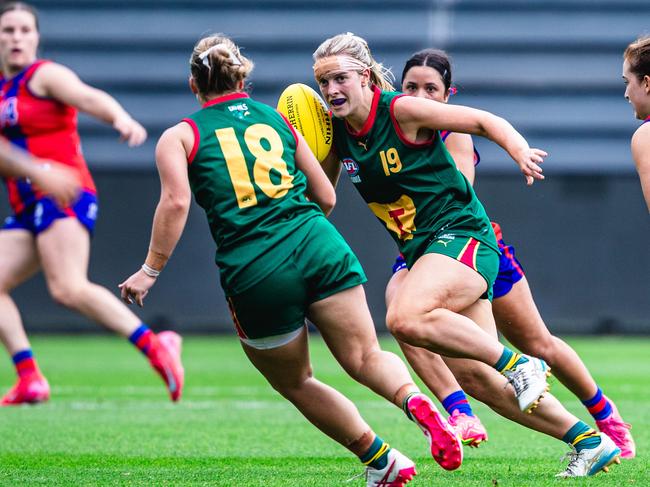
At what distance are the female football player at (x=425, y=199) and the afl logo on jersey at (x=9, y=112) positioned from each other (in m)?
1.56

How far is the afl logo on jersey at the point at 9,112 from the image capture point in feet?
18.9

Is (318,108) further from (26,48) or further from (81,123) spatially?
(81,123)

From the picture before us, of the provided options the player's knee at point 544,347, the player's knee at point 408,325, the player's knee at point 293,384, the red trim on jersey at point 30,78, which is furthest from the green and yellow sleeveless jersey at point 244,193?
the player's knee at point 544,347

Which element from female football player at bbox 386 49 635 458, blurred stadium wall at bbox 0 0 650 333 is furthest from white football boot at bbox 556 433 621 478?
blurred stadium wall at bbox 0 0 650 333

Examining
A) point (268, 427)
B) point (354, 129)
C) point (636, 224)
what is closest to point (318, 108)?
point (354, 129)

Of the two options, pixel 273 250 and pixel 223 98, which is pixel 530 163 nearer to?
pixel 273 250

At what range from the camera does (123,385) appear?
11078 millimetres

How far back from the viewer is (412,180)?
5262 mm

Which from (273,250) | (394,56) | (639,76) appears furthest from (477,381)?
(394,56)

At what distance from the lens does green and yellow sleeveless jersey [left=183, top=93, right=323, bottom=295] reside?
4.62m

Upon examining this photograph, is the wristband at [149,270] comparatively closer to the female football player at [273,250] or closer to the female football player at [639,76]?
the female football player at [273,250]

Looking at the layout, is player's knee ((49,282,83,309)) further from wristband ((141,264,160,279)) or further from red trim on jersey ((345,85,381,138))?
red trim on jersey ((345,85,381,138))

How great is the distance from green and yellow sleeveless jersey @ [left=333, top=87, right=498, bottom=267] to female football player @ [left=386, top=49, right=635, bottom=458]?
581 millimetres

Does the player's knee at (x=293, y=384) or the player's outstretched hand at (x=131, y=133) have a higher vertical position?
the player's outstretched hand at (x=131, y=133)
